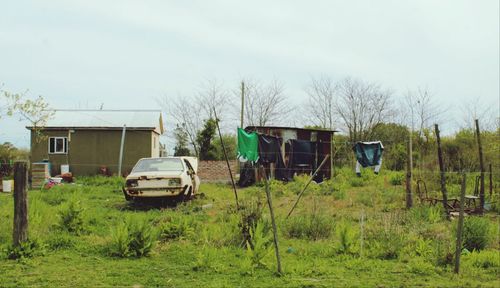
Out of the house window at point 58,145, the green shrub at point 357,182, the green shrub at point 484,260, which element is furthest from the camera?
the house window at point 58,145

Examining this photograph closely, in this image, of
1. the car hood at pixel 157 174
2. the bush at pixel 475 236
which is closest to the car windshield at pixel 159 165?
the car hood at pixel 157 174

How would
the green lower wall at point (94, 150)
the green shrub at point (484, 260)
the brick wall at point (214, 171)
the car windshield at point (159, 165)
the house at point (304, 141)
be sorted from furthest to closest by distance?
the brick wall at point (214, 171), the green lower wall at point (94, 150), the house at point (304, 141), the car windshield at point (159, 165), the green shrub at point (484, 260)

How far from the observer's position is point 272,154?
19.8 meters

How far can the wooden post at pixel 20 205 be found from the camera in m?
6.66

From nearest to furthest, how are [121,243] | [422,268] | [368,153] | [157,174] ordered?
1. [422,268]
2. [121,243]
3. [157,174]
4. [368,153]

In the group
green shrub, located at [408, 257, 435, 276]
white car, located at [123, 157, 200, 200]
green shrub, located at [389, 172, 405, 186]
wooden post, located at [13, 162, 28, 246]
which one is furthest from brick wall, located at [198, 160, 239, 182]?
green shrub, located at [408, 257, 435, 276]

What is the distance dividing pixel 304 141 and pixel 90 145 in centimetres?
1147

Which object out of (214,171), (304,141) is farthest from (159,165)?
(214,171)

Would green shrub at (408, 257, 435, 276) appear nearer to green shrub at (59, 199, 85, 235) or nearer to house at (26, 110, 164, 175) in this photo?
green shrub at (59, 199, 85, 235)

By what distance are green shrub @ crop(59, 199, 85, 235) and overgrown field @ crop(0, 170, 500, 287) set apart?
18 mm

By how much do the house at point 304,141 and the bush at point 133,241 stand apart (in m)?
13.3

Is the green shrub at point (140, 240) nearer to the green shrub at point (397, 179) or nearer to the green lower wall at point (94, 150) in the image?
the green shrub at point (397, 179)

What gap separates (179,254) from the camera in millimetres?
6949

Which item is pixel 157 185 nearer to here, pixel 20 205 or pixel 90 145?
pixel 20 205
